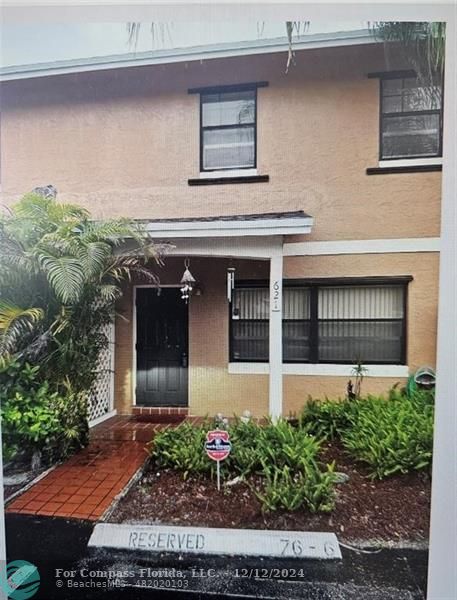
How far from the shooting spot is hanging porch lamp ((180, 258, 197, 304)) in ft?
5.70

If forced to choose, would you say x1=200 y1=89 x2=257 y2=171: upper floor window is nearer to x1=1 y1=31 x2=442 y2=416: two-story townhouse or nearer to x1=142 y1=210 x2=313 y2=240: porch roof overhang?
x1=1 y1=31 x2=442 y2=416: two-story townhouse

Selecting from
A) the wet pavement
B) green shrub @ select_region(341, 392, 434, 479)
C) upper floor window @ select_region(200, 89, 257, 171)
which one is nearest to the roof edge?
upper floor window @ select_region(200, 89, 257, 171)

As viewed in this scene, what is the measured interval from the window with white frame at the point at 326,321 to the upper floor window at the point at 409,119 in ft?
2.21

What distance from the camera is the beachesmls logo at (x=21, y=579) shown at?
1.50 metres

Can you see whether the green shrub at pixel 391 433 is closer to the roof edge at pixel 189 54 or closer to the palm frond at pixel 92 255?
the palm frond at pixel 92 255

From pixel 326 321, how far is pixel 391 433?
63 centimetres

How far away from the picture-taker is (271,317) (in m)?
1.74

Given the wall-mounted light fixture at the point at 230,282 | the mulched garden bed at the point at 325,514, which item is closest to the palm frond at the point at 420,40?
the wall-mounted light fixture at the point at 230,282

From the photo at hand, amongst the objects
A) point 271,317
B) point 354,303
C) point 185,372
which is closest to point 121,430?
point 185,372

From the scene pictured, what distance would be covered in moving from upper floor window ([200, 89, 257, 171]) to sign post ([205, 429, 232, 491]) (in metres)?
1.45

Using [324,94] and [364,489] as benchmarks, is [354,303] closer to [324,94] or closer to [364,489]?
[364,489]

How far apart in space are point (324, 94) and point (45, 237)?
1590 millimetres

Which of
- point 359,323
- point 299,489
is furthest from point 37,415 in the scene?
point 359,323

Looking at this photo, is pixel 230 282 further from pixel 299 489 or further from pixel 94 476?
pixel 94 476
